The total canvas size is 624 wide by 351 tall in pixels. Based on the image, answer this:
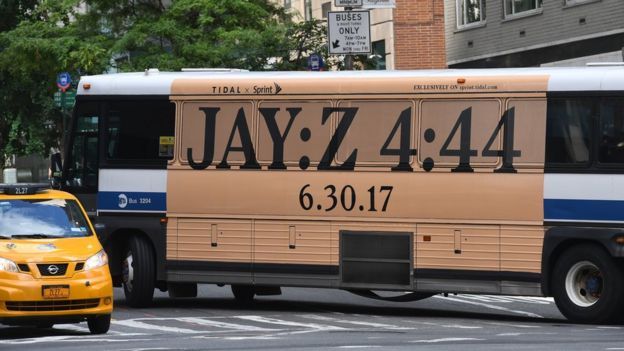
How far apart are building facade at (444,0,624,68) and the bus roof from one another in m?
12.4

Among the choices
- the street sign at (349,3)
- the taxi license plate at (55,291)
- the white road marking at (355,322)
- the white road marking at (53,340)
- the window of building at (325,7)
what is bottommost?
the white road marking at (355,322)

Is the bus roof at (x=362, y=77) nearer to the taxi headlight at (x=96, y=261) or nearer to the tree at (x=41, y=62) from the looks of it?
the taxi headlight at (x=96, y=261)

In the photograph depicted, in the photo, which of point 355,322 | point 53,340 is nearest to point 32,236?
point 53,340

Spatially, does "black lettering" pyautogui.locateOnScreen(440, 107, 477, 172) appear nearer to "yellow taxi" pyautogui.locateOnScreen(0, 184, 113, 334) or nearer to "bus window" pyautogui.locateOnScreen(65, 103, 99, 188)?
"yellow taxi" pyautogui.locateOnScreen(0, 184, 113, 334)

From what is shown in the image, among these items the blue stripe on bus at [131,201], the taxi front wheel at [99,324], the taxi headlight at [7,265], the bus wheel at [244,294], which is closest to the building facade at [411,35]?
the bus wheel at [244,294]

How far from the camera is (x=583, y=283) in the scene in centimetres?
1961

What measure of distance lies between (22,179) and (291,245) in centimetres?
4219

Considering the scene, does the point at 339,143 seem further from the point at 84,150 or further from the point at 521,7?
the point at 521,7

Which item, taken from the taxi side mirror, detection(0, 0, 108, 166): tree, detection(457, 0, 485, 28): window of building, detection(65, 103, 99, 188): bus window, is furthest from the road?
detection(457, 0, 485, 28): window of building

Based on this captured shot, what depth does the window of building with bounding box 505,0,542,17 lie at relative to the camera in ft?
119

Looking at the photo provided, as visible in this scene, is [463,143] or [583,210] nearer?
[583,210]

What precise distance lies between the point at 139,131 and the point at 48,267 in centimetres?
509

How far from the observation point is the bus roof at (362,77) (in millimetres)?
19594

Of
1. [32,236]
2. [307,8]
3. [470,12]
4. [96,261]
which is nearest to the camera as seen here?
[96,261]
